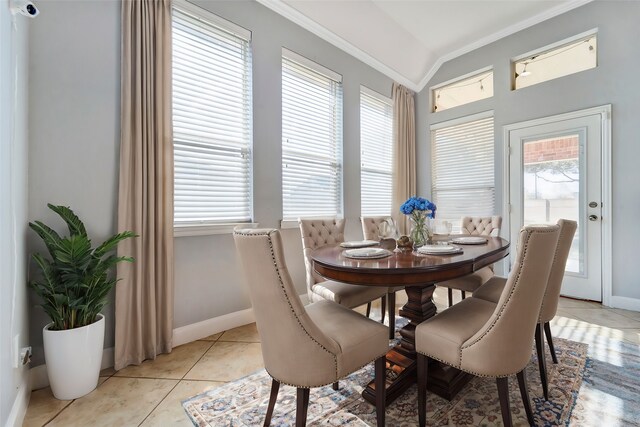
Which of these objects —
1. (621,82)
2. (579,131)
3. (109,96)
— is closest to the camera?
(109,96)

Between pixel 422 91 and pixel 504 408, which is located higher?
pixel 422 91

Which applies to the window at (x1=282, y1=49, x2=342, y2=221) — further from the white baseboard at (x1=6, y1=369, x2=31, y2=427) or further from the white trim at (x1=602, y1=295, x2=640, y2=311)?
the white trim at (x1=602, y1=295, x2=640, y2=311)

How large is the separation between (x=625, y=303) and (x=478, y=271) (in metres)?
1.94

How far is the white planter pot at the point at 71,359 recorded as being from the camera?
5.24 feet

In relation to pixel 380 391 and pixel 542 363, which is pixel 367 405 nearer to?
pixel 380 391

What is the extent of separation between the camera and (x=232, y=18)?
2.68 metres

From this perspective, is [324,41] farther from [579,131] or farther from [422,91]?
[579,131]

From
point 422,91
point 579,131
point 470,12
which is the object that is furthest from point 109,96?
point 579,131

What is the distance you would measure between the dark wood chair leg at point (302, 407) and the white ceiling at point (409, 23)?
11.0ft

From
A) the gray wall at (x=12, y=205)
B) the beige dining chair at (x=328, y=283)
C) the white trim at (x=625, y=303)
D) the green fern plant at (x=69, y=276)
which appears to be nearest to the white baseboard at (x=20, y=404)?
the gray wall at (x=12, y=205)

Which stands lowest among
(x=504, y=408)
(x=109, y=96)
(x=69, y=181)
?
(x=504, y=408)

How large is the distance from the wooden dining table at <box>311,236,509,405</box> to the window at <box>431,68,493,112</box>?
10.6ft

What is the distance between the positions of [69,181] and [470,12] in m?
4.45

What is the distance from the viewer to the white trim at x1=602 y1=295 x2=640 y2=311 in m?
2.94
